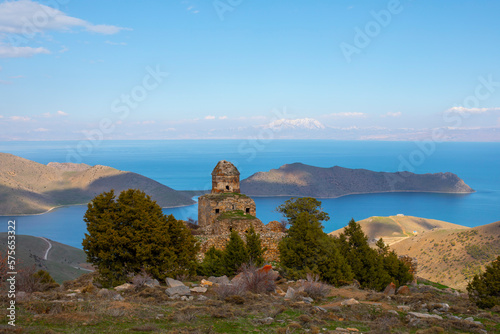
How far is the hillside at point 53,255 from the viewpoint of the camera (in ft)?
141

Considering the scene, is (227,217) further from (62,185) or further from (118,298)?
(62,185)

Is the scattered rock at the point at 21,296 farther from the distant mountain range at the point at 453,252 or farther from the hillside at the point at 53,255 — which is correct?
the hillside at the point at 53,255

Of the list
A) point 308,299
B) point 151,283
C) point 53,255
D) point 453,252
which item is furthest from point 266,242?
point 53,255

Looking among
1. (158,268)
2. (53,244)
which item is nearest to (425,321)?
(158,268)

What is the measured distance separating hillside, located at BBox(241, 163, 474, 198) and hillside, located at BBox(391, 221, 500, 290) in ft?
263

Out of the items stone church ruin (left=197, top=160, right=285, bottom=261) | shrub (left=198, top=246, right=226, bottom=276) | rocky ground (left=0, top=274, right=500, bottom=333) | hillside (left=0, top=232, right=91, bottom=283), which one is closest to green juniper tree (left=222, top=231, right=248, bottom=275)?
shrub (left=198, top=246, right=226, bottom=276)

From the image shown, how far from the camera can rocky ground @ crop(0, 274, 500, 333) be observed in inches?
263

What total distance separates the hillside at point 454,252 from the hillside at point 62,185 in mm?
75978

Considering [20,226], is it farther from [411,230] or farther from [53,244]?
[411,230]

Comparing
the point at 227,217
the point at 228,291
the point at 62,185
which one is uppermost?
the point at 227,217

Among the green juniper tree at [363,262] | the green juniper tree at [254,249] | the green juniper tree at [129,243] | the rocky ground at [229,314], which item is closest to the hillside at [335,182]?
the green juniper tree at [363,262]

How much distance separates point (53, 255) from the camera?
5191 centimetres

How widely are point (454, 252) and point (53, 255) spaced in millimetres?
51257

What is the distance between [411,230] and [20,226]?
3390 inches
